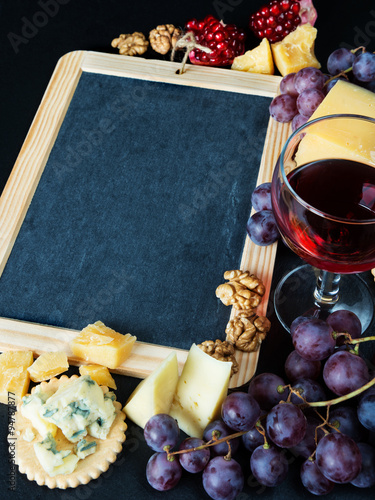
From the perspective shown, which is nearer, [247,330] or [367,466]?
[367,466]

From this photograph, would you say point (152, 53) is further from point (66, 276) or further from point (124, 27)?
point (66, 276)

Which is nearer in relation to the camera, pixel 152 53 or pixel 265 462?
pixel 265 462

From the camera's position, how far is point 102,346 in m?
0.95

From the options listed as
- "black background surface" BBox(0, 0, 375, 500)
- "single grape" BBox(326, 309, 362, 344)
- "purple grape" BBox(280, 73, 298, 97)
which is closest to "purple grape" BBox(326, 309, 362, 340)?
"single grape" BBox(326, 309, 362, 344)

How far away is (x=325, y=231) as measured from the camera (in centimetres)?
78

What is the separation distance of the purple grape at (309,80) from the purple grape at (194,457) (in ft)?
2.35

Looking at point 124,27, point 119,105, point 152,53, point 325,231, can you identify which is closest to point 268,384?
point 325,231

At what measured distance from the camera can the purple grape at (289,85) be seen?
4.03 feet

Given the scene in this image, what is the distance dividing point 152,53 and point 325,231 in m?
0.85

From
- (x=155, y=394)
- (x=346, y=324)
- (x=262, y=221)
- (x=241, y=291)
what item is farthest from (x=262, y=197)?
(x=155, y=394)

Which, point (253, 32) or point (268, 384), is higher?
point (253, 32)

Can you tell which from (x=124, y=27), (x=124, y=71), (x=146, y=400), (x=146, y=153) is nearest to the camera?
(x=146, y=400)

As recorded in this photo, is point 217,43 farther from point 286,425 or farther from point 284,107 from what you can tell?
point 286,425

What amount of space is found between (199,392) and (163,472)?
125mm
